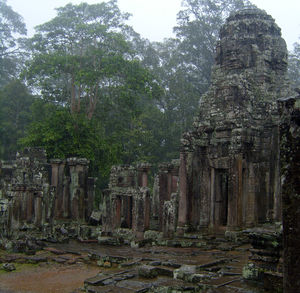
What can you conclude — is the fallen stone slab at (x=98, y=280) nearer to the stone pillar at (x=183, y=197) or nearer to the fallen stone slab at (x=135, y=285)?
the fallen stone slab at (x=135, y=285)

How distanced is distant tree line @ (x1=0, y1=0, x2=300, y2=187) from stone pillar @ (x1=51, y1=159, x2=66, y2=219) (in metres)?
2.10

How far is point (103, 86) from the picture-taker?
27703mm

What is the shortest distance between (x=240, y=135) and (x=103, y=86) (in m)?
17.4

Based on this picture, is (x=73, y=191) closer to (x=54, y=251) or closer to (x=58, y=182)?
(x=58, y=182)

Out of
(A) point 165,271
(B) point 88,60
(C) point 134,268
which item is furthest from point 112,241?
(B) point 88,60

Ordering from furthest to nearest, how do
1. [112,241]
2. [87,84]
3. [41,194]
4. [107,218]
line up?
1. [87,84]
2. [41,194]
3. [107,218]
4. [112,241]

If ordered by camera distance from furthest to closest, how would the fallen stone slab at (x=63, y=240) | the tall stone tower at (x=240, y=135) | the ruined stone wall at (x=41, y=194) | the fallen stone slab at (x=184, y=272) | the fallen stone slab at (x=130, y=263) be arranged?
the fallen stone slab at (x=63, y=240)
the ruined stone wall at (x=41, y=194)
the tall stone tower at (x=240, y=135)
the fallen stone slab at (x=130, y=263)
the fallen stone slab at (x=184, y=272)


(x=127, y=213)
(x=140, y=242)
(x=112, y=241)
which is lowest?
(x=112, y=241)

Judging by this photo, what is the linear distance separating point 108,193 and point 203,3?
26.8 metres

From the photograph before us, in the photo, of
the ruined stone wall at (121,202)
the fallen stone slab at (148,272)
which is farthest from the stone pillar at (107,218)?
the fallen stone slab at (148,272)

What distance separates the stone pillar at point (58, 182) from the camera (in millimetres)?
17984

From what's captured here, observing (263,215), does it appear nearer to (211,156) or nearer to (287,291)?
(211,156)

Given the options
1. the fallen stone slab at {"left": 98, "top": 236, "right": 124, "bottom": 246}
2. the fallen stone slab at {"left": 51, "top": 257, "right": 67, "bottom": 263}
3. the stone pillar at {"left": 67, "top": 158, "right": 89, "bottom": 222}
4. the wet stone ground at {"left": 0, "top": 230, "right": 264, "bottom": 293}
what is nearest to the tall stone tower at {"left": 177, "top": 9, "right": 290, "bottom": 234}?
the wet stone ground at {"left": 0, "top": 230, "right": 264, "bottom": 293}

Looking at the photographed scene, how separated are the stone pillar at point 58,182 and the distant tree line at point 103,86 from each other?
2.10m
